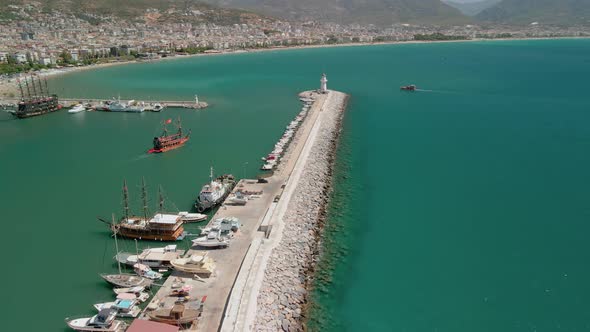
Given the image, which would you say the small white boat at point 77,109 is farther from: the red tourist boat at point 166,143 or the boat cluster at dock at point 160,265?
the boat cluster at dock at point 160,265

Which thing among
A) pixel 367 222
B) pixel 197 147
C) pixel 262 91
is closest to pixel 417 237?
pixel 367 222

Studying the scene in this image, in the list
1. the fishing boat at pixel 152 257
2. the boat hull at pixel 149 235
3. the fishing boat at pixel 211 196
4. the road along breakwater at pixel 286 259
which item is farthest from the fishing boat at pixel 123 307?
the fishing boat at pixel 211 196

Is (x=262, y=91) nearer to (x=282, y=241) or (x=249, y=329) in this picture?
(x=282, y=241)

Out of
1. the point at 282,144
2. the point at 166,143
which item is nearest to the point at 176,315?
the point at 282,144

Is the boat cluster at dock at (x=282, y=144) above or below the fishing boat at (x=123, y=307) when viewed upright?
above

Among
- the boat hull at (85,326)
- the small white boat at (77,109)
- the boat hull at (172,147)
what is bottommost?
the boat hull at (85,326)

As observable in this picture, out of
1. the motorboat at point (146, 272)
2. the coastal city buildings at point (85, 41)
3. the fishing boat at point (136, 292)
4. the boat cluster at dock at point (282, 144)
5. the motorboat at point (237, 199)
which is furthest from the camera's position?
the coastal city buildings at point (85, 41)

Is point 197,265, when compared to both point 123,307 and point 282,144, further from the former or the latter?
point 282,144
